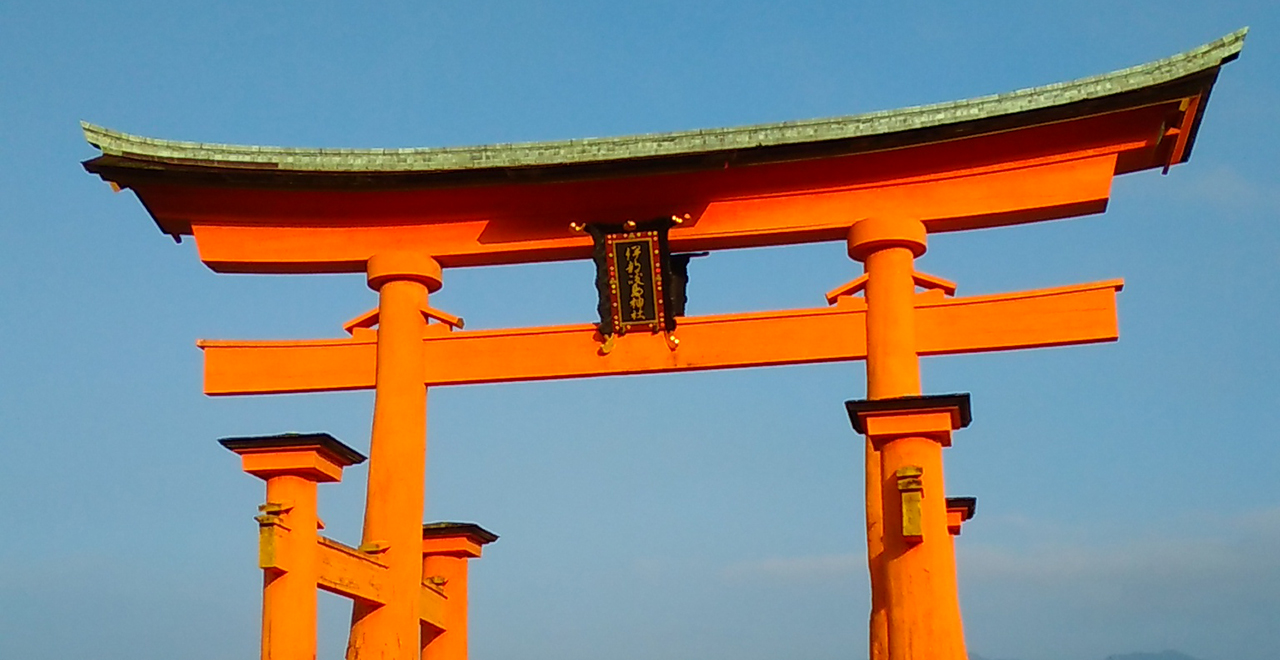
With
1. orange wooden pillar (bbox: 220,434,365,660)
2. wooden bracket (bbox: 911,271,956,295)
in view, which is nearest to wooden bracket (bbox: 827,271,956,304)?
wooden bracket (bbox: 911,271,956,295)

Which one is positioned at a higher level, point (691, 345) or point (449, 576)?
point (691, 345)

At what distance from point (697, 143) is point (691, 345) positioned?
136cm

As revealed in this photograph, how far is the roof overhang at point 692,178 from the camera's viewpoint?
34.7 ft

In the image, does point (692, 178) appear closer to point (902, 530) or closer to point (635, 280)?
point (635, 280)

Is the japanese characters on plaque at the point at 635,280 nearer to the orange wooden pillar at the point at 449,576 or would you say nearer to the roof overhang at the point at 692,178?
the roof overhang at the point at 692,178

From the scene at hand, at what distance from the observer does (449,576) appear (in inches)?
467

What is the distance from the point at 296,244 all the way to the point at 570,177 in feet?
7.14

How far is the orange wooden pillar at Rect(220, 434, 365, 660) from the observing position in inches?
371

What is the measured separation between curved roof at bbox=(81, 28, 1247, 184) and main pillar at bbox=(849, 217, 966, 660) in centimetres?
104

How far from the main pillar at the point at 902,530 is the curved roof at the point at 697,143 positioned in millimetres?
1042

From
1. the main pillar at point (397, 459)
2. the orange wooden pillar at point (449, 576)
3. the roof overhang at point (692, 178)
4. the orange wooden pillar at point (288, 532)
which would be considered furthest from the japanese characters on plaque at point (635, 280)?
the orange wooden pillar at point (288, 532)

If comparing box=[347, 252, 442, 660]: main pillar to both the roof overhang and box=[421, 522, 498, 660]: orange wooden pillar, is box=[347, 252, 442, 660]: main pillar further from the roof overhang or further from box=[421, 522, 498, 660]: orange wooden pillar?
box=[421, 522, 498, 660]: orange wooden pillar

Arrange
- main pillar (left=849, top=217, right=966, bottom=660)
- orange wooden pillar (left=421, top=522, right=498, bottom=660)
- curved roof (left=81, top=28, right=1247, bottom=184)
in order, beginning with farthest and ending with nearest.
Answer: orange wooden pillar (left=421, top=522, right=498, bottom=660) → curved roof (left=81, top=28, right=1247, bottom=184) → main pillar (left=849, top=217, right=966, bottom=660)

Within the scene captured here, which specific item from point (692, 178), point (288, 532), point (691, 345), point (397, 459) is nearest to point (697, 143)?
point (692, 178)
